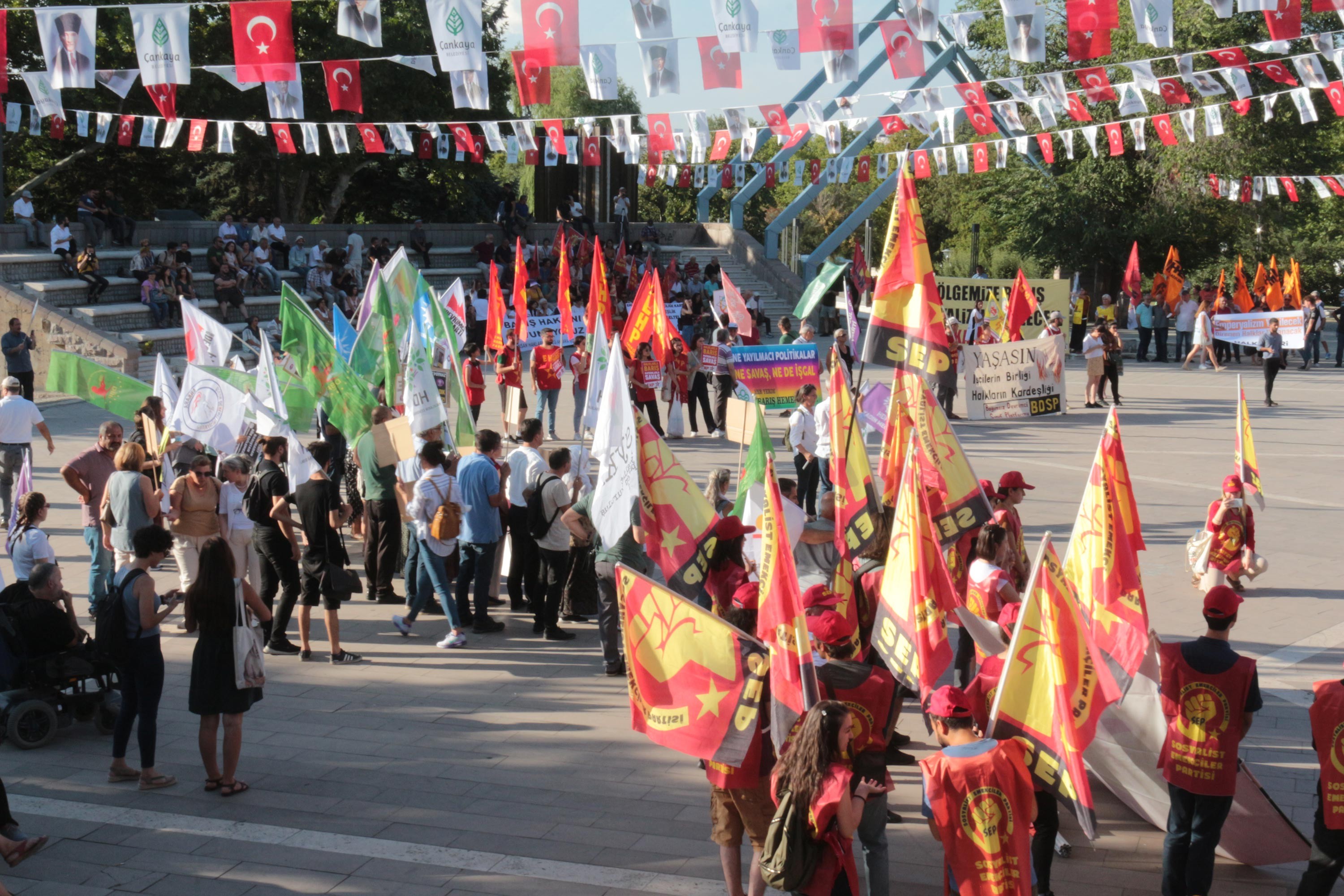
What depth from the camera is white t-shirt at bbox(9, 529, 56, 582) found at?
26.6ft

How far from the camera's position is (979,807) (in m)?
4.68

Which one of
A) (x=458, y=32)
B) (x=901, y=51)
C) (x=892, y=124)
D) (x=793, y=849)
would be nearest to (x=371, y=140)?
(x=458, y=32)

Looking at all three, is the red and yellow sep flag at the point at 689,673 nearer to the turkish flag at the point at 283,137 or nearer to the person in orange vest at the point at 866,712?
the person in orange vest at the point at 866,712

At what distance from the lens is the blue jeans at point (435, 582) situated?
9.29 meters

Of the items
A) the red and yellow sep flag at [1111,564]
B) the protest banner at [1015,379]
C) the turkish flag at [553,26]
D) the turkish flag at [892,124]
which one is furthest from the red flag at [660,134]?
the red and yellow sep flag at [1111,564]

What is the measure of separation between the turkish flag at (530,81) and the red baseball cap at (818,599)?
1091 cm

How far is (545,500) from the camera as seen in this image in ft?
30.6

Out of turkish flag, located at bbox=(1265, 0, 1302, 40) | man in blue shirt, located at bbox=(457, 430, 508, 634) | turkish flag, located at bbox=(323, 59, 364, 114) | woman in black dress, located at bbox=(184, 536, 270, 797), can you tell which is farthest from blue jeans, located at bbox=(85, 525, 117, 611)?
turkish flag, located at bbox=(1265, 0, 1302, 40)

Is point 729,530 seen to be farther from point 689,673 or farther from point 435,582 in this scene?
point 435,582

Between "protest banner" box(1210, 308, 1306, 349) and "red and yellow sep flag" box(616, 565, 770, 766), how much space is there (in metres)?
24.8

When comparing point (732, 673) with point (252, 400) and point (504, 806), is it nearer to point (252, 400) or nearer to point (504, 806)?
point (504, 806)

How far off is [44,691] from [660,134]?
1878cm

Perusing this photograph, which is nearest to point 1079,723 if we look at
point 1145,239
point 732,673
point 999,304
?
point 732,673

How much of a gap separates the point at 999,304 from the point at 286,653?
20146 mm
